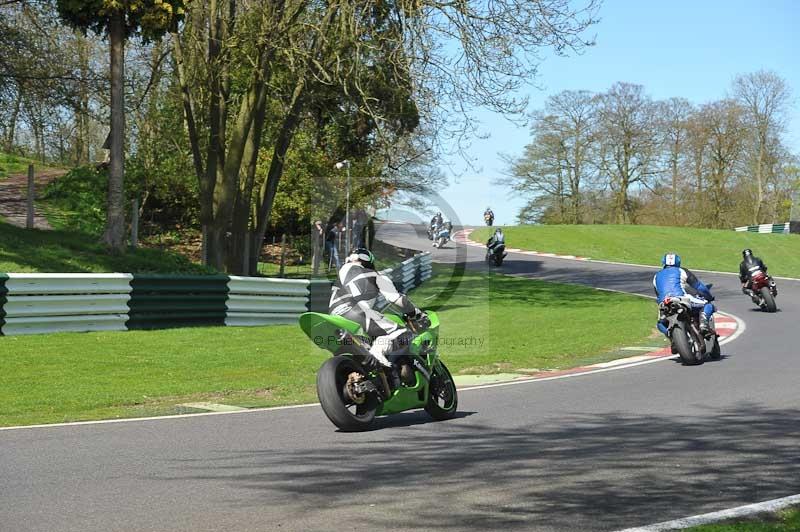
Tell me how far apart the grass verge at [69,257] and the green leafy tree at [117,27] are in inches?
23.2

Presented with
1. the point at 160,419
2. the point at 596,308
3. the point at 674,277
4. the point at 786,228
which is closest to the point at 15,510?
the point at 160,419

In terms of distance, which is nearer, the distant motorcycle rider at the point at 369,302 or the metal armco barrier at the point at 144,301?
the distant motorcycle rider at the point at 369,302

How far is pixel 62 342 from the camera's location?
51.9 feet

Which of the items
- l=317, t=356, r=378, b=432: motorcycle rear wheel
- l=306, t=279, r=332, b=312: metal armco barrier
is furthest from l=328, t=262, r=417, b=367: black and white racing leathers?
l=306, t=279, r=332, b=312: metal armco barrier

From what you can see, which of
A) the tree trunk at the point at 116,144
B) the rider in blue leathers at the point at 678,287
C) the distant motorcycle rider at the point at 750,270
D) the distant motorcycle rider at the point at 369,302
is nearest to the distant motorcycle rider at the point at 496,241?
the distant motorcycle rider at the point at 750,270

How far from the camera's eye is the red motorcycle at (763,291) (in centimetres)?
2505

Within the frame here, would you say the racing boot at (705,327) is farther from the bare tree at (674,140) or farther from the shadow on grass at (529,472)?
the bare tree at (674,140)

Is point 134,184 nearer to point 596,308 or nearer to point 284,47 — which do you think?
point 284,47

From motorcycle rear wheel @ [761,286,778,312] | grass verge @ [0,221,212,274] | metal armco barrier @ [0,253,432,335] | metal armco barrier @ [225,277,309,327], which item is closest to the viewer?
metal armco barrier @ [0,253,432,335]

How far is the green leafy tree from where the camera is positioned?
21125mm

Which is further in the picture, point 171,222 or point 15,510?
point 171,222

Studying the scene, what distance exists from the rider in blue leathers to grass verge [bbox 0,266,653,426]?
1365mm

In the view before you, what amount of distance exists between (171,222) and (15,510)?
35119mm

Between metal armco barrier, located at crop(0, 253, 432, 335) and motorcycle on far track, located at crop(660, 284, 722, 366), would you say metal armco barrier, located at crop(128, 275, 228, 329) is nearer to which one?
metal armco barrier, located at crop(0, 253, 432, 335)
